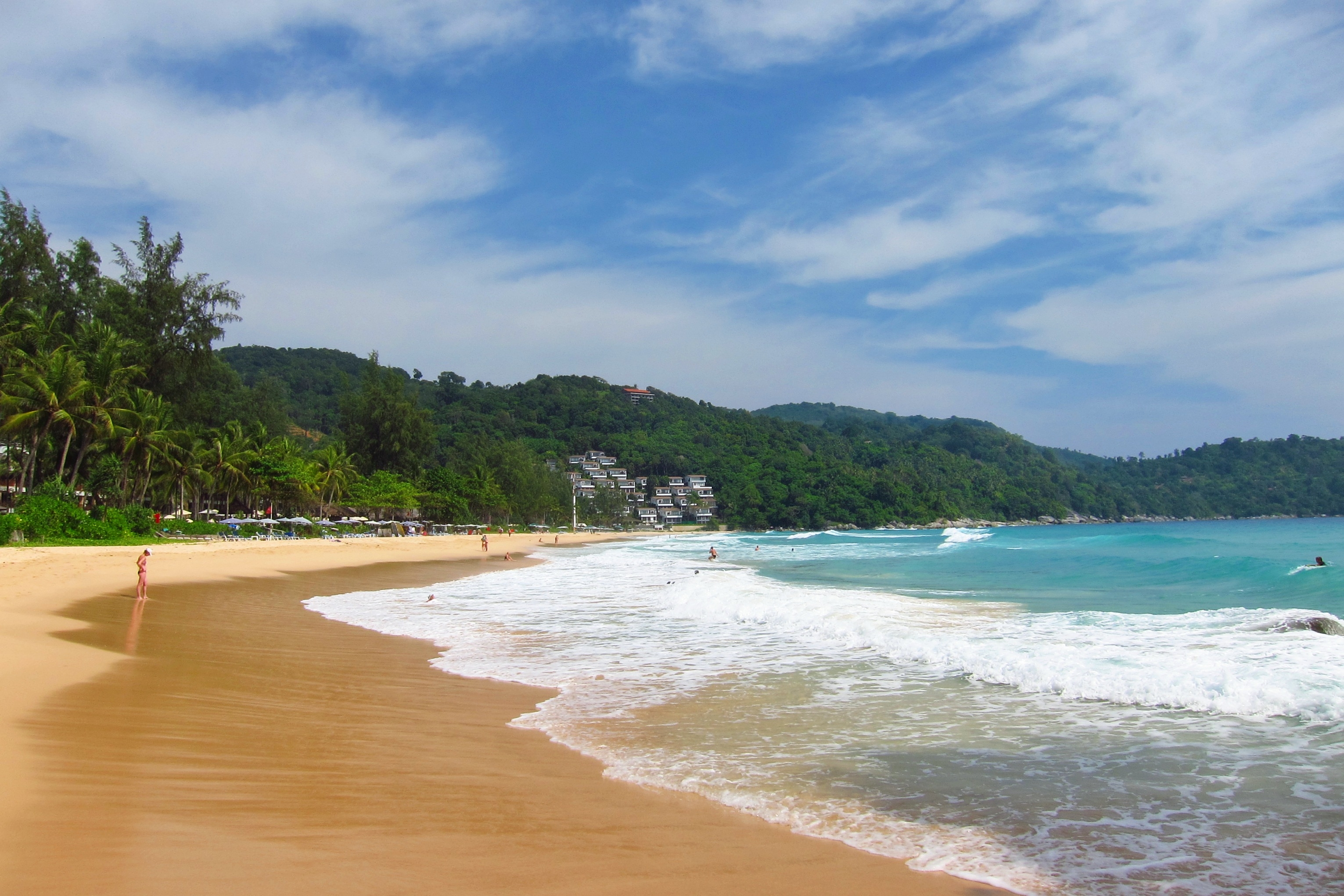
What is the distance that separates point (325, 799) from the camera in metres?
4.50

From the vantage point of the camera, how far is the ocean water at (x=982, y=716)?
13.7ft

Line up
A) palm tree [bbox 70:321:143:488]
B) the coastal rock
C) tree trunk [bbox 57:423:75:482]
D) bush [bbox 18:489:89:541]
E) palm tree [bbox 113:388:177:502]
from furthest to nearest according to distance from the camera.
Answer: palm tree [bbox 113:388:177:502] < palm tree [bbox 70:321:143:488] < tree trunk [bbox 57:423:75:482] < bush [bbox 18:489:89:541] < the coastal rock

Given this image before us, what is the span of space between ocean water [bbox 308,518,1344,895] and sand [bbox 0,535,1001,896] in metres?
0.49

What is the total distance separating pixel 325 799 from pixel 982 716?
208 inches

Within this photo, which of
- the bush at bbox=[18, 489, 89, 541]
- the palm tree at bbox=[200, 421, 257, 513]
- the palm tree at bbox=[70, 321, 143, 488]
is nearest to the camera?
the bush at bbox=[18, 489, 89, 541]

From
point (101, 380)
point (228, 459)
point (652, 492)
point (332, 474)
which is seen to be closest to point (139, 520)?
point (101, 380)

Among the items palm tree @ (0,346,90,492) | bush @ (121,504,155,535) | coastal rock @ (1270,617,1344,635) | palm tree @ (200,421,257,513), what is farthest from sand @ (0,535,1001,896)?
palm tree @ (200,421,257,513)

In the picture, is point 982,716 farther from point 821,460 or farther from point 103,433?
point 821,460

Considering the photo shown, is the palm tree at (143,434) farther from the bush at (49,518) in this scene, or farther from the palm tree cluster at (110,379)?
the bush at (49,518)

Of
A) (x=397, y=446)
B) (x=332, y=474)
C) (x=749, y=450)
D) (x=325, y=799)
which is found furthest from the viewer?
(x=749, y=450)

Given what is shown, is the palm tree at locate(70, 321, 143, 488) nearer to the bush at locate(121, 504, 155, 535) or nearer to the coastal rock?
the bush at locate(121, 504, 155, 535)

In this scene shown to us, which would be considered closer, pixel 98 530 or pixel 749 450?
pixel 98 530

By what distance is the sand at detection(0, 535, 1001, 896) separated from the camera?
350 cm

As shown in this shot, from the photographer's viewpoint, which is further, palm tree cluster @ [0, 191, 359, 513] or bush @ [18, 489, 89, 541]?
palm tree cluster @ [0, 191, 359, 513]
